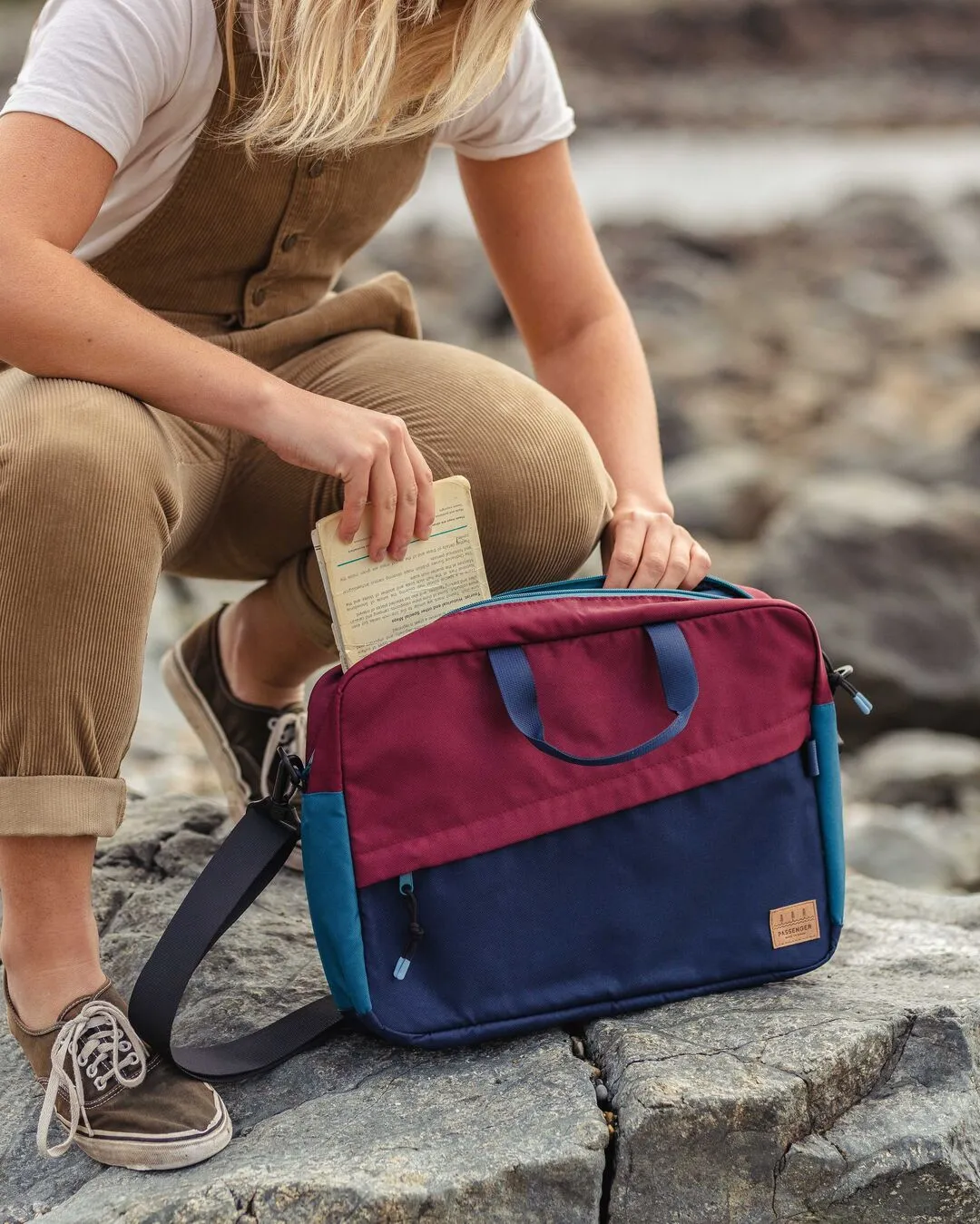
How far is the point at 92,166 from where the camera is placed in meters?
1.47

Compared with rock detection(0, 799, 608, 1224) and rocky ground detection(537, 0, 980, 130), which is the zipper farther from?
rocky ground detection(537, 0, 980, 130)

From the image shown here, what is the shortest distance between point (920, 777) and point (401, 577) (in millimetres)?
2728

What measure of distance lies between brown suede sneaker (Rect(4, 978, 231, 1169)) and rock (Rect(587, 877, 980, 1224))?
454mm

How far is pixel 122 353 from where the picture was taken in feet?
4.86

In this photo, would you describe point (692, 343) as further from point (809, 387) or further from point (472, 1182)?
point (472, 1182)

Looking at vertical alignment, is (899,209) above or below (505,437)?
below

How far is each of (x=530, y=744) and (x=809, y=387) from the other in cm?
794

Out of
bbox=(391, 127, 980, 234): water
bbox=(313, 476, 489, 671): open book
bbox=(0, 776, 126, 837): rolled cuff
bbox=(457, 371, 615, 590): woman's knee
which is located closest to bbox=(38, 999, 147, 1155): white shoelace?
bbox=(0, 776, 126, 837): rolled cuff

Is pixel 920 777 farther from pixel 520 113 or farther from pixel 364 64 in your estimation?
pixel 364 64

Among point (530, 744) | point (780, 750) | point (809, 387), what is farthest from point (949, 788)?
point (809, 387)

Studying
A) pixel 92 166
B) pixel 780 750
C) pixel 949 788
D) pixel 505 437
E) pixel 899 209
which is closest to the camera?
pixel 92 166

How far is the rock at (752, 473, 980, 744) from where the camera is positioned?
4461 millimetres

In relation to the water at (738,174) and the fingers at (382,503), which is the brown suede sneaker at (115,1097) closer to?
the fingers at (382,503)

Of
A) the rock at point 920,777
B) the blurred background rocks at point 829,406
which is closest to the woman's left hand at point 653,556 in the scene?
the blurred background rocks at point 829,406
